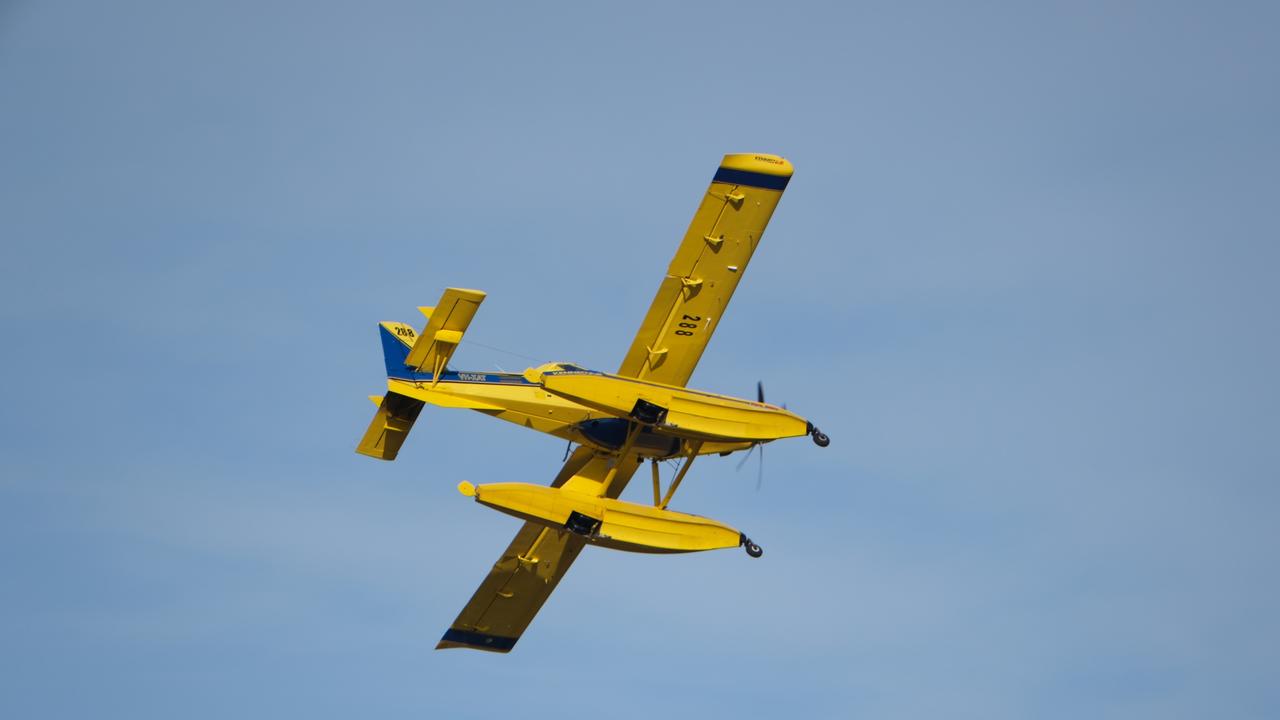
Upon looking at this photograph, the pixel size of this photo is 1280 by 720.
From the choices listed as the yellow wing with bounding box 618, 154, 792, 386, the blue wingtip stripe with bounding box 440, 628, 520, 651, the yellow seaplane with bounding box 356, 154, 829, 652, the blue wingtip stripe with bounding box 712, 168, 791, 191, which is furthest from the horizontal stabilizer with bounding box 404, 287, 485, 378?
the blue wingtip stripe with bounding box 440, 628, 520, 651

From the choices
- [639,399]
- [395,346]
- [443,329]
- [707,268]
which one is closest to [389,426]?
[395,346]

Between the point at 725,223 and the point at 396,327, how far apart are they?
7.11 m

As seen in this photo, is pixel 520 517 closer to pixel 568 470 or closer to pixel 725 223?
pixel 568 470

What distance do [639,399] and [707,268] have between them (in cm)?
300

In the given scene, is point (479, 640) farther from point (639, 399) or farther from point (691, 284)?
point (691, 284)

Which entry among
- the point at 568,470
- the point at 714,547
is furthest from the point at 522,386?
the point at 714,547

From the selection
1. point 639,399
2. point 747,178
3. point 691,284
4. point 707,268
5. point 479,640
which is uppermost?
point 747,178

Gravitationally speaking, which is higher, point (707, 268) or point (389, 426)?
point (707, 268)

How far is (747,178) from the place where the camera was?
122 feet

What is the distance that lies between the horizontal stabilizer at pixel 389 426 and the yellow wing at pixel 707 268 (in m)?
4.40

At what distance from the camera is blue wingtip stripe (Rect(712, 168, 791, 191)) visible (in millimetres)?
37031

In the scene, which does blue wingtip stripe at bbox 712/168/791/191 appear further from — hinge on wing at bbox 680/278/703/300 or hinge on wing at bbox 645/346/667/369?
hinge on wing at bbox 645/346/667/369

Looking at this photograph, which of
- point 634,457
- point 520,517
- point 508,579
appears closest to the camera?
point 520,517

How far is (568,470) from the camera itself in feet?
132
